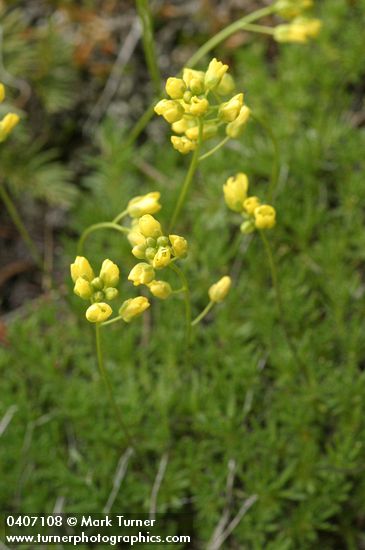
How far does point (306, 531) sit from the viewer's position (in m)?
2.01

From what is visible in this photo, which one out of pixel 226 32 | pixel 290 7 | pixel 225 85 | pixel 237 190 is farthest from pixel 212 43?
pixel 237 190

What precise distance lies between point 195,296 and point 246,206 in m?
0.69

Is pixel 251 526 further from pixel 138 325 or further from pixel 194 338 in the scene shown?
pixel 138 325

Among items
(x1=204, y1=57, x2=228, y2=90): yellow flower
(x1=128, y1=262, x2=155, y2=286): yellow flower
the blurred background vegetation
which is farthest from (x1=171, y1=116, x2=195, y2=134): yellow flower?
the blurred background vegetation

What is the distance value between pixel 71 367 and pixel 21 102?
1086 mm

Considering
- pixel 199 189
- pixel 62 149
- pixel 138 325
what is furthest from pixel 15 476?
pixel 62 149

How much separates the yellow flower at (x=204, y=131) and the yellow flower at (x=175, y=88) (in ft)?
0.31

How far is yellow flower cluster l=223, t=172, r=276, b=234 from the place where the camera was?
1739mm

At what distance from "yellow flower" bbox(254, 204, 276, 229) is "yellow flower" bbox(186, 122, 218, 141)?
20 cm

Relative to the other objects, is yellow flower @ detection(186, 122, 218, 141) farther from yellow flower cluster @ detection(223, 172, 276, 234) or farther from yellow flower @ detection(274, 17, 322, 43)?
yellow flower @ detection(274, 17, 322, 43)

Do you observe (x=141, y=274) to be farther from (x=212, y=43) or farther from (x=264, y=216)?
(x=212, y=43)

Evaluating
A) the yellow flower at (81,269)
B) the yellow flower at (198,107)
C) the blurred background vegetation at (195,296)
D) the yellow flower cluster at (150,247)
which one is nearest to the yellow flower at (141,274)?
the yellow flower cluster at (150,247)

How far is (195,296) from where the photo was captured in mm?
2436

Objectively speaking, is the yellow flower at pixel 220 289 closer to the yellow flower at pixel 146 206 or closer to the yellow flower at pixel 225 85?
the yellow flower at pixel 146 206
